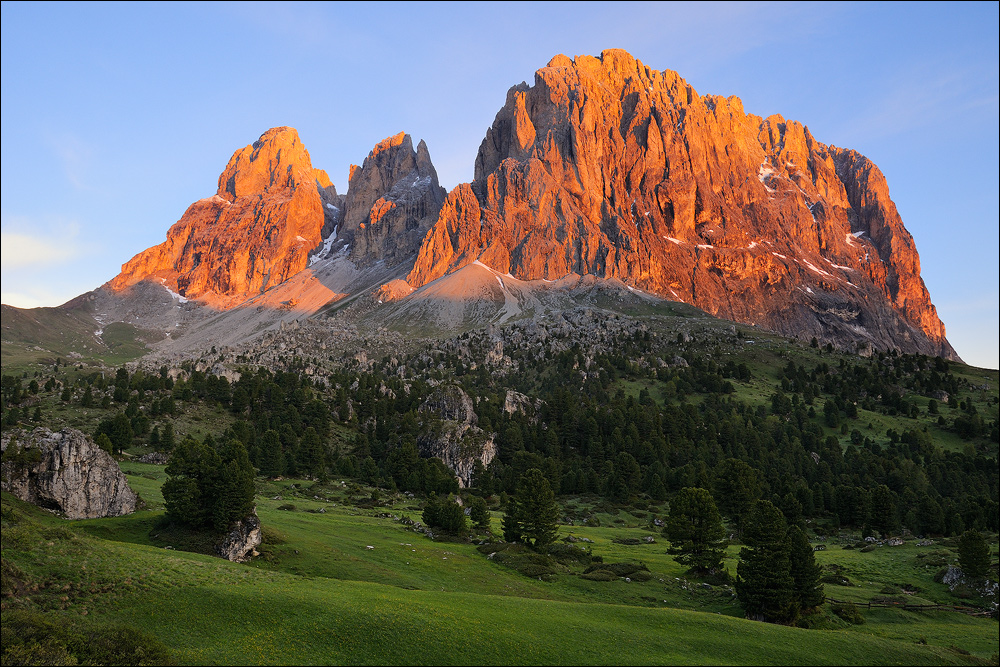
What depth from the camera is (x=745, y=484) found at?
114 metres

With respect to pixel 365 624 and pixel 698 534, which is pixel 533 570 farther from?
pixel 365 624

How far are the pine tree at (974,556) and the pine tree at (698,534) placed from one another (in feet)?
85.7

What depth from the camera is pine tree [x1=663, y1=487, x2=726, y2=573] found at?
6869 centimetres

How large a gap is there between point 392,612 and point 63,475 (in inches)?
1912

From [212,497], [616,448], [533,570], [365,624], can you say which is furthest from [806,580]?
[616,448]

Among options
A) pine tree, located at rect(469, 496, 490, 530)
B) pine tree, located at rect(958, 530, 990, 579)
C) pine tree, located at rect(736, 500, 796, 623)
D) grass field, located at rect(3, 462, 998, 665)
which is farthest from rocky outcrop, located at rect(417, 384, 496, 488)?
pine tree, located at rect(958, 530, 990, 579)

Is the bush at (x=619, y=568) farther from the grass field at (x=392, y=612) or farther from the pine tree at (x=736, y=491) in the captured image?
the pine tree at (x=736, y=491)

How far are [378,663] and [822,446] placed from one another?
573ft

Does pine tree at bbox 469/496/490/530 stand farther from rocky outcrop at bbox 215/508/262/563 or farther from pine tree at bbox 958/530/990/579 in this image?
pine tree at bbox 958/530/990/579

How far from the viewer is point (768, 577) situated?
2104 inches

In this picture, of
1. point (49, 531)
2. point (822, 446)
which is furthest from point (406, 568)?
point (822, 446)

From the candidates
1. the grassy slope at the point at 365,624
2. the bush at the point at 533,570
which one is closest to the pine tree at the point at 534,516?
the bush at the point at 533,570

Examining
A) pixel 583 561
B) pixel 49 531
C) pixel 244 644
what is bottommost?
pixel 583 561

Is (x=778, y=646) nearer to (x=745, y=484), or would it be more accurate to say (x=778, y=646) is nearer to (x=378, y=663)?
(x=378, y=663)
